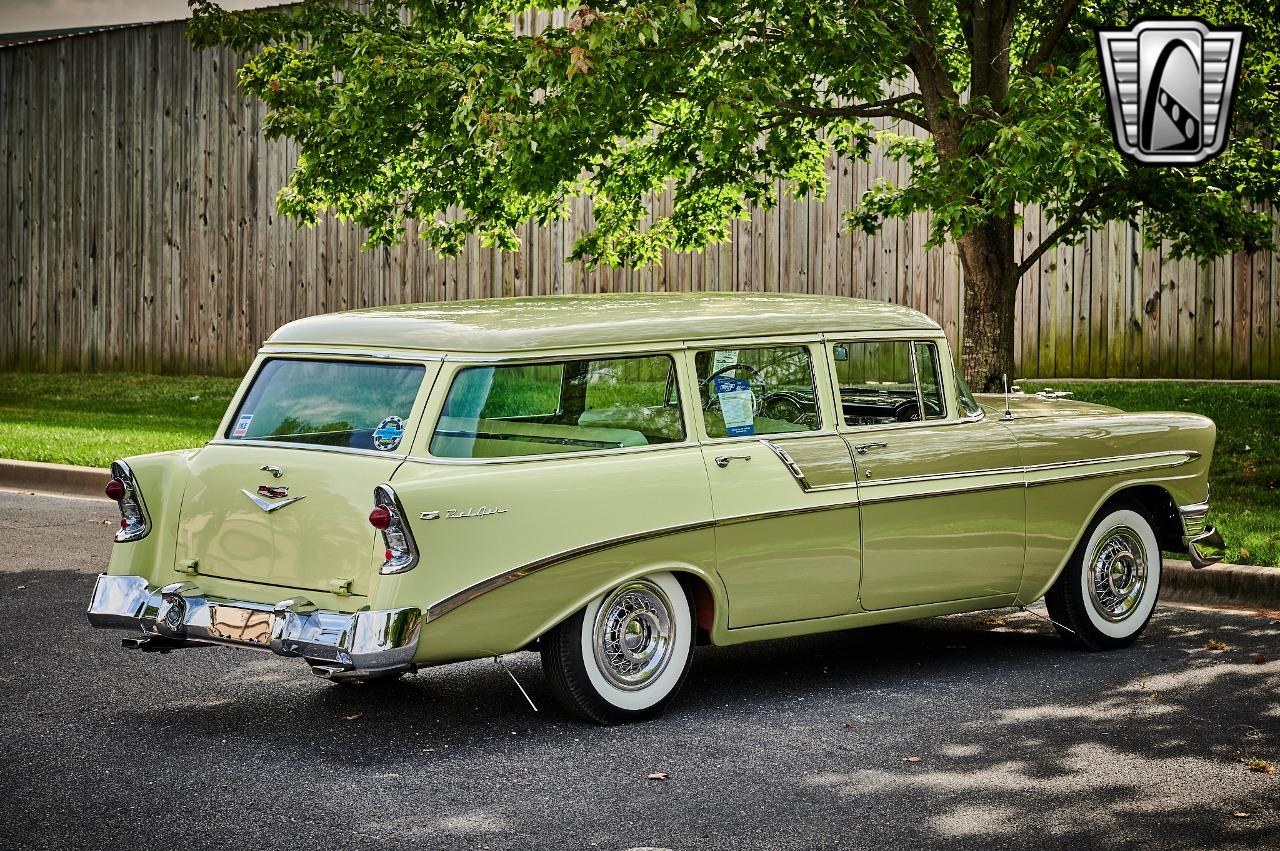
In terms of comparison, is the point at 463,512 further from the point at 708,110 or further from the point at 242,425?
the point at 708,110

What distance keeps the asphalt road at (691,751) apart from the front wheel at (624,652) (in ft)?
0.40

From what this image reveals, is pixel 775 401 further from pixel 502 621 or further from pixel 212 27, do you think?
pixel 212 27

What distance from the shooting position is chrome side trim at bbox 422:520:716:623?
19.5 feet

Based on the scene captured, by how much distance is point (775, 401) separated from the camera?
7.07 m

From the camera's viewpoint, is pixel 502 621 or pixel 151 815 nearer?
pixel 151 815

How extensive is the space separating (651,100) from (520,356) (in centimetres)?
574

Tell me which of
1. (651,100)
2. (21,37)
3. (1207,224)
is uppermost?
(21,37)

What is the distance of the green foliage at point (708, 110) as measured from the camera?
10352 millimetres

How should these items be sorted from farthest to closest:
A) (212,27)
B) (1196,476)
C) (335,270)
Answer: (335,270)
(212,27)
(1196,476)

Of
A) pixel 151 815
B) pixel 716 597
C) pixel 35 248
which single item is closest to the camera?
pixel 151 815

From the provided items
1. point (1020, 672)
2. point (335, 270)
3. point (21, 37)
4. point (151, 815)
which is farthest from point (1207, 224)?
point (21, 37)

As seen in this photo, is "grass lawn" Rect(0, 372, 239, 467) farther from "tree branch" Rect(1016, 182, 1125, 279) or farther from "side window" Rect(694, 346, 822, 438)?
"side window" Rect(694, 346, 822, 438)

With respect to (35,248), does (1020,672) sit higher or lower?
lower

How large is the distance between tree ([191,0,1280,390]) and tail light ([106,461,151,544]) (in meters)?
4.60
